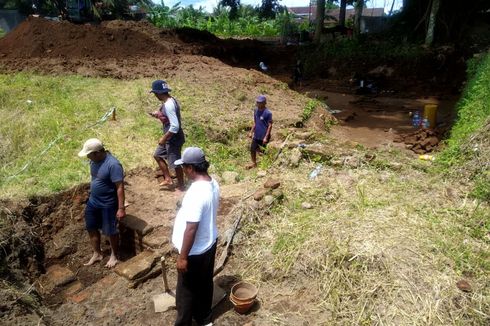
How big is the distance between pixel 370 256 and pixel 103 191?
2.93 m

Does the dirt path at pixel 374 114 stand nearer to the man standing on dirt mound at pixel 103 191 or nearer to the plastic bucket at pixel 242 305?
the man standing on dirt mound at pixel 103 191

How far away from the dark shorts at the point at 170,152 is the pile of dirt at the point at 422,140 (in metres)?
5.74

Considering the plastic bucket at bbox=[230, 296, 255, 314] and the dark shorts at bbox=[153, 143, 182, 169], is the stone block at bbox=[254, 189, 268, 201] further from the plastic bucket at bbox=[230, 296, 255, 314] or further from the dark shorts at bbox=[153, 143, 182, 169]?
the plastic bucket at bbox=[230, 296, 255, 314]

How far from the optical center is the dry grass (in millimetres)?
3627

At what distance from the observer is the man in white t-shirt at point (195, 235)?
3241 millimetres

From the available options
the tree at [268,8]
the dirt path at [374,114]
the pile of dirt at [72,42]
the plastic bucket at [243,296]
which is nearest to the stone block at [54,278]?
the plastic bucket at [243,296]

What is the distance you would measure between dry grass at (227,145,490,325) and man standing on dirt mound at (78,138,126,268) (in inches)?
60.1

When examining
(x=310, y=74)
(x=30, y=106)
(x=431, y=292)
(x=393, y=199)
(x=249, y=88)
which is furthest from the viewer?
(x=310, y=74)

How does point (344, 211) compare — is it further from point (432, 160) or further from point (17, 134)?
point (17, 134)

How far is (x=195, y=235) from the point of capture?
3.30m

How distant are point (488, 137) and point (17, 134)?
25.4ft

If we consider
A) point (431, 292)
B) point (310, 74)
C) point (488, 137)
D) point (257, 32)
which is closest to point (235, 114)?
point (488, 137)

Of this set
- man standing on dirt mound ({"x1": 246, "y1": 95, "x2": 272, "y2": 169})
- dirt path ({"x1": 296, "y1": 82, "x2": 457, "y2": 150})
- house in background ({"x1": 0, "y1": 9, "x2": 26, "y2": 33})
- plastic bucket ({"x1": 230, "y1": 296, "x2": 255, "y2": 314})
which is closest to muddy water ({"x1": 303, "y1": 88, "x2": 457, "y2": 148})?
dirt path ({"x1": 296, "y1": 82, "x2": 457, "y2": 150})

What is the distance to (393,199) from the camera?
5.00 metres
